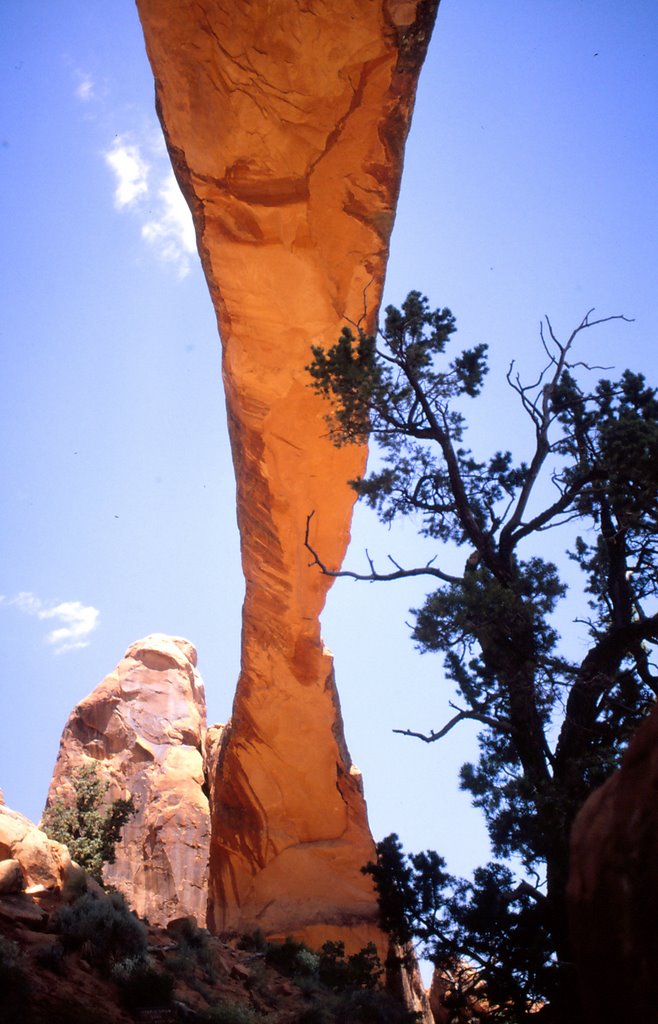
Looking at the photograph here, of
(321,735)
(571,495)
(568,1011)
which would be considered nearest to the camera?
(568,1011)

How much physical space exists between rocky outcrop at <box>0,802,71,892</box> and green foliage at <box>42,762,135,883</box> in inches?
364

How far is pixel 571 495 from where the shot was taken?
26.5ft

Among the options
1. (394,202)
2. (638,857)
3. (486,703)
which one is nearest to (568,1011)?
(486,703)

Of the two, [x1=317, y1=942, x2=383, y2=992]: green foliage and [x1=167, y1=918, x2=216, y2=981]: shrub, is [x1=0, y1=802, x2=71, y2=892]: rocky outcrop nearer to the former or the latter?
[x1=167, y1=918, x2=216, y2=981]: shrub

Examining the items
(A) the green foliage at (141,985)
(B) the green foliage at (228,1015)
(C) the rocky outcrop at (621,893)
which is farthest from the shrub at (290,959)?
(C) the rocky outcrop at (621,893)

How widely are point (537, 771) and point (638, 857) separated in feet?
12.2

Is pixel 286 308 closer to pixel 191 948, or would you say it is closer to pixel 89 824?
pixel 191 948

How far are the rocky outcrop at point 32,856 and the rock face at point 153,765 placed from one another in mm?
12674

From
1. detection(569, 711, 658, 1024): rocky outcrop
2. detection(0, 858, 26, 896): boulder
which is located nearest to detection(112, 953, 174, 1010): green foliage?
detection(0, 858, 26, 896): boulder

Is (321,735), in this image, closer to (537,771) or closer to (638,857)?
(537,771)

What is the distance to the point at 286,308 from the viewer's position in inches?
463

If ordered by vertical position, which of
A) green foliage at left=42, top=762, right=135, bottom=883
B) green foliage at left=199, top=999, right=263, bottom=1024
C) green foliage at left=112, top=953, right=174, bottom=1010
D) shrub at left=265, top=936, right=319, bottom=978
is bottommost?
green foliage at left=199, top=999, right=263, bottom=1024

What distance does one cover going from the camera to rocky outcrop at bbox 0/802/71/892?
395 inches

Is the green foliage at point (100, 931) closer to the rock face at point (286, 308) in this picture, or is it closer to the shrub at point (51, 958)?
the shrub at point (51, 958)
